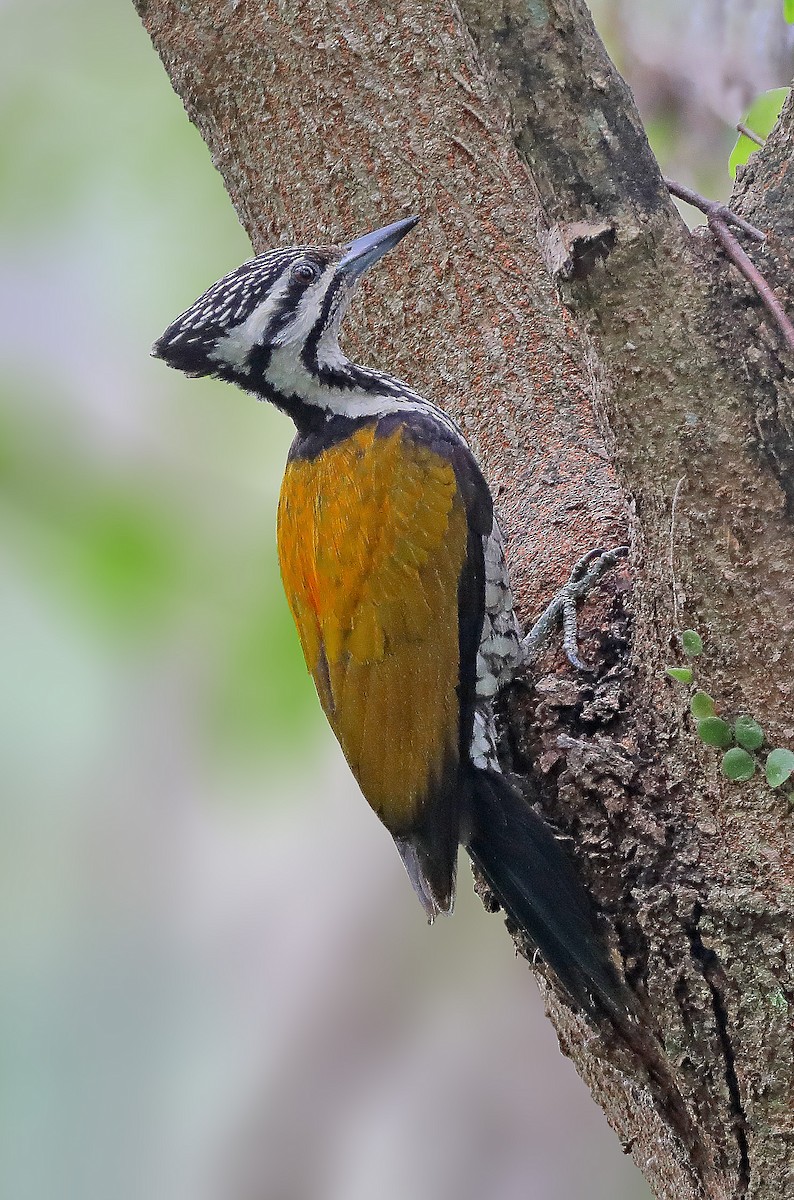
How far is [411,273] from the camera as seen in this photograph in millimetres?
2672

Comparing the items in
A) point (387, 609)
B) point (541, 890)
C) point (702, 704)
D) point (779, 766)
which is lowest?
point (541, 890)

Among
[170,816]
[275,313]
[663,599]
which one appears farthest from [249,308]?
[170,816]

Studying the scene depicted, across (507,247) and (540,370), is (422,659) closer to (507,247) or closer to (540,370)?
(540,370)

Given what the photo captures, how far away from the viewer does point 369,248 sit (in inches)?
99.9

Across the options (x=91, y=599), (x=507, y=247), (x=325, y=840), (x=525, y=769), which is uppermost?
(x=507, y=247)

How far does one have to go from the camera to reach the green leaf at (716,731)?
1658mm

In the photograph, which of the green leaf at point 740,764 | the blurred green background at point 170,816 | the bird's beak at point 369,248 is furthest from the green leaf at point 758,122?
the blurred green background at point 170,816

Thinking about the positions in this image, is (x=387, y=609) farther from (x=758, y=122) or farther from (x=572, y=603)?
(x=758, y=122)

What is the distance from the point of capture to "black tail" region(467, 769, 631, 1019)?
179cm

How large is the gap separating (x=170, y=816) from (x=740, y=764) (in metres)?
3.03

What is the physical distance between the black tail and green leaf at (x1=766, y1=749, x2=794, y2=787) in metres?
0.36

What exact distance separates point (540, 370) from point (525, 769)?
0.95m

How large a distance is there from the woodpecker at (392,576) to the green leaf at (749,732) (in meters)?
0.38

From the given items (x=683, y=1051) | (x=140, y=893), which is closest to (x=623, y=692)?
(x=683, y=1051)
